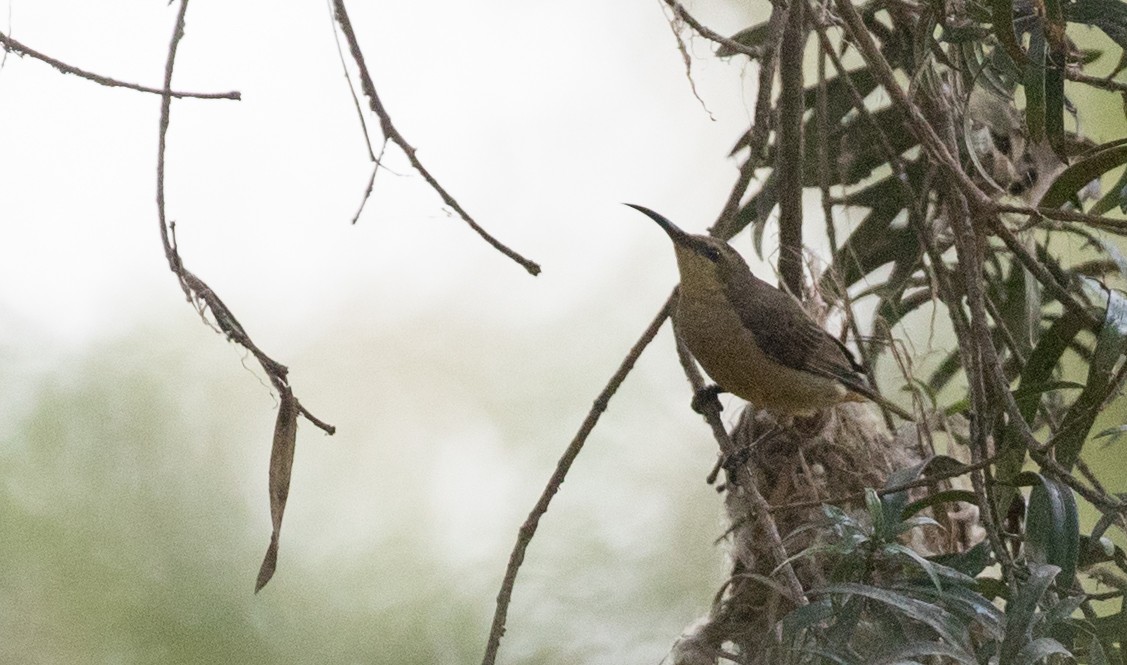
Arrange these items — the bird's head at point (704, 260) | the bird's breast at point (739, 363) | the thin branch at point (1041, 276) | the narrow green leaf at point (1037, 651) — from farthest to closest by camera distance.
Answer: the bird's head at point (704, 260), the bird's breast at point (739, 363), the thin branch at point (1041, 276), the narrow green leaf at point (1037, 651)

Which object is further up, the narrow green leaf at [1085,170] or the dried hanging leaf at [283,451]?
the narrow green leaf at [1085,170]

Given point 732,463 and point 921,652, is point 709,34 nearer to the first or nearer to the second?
point 732,463

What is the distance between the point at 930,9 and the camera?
5.18 ft

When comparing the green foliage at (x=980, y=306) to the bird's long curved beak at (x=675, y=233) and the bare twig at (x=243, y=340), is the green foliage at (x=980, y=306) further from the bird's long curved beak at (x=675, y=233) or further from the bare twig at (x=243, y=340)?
the bare twig at (x=243, y=340)

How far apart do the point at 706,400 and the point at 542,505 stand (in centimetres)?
45

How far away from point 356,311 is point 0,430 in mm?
826

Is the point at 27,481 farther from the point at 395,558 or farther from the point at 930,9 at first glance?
the point at 930,9

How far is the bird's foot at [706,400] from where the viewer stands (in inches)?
74.9

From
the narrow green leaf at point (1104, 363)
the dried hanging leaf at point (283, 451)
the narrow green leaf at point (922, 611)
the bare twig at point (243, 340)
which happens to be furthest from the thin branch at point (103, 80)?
the narrow green leaf at point (1104, 363)

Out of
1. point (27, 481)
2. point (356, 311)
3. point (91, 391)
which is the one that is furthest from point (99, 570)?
point (356, 311)

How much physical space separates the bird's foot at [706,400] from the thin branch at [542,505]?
0.65 feet

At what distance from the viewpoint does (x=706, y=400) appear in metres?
1.92

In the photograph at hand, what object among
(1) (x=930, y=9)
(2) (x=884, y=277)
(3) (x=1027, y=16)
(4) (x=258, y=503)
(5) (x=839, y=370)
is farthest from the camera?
(4) (x=258, y=503)

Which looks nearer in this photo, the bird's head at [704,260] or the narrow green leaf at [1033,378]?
the narrow green leaf at [1033,378]
